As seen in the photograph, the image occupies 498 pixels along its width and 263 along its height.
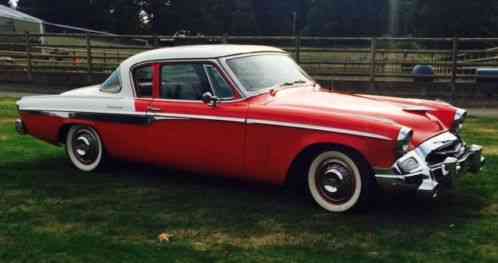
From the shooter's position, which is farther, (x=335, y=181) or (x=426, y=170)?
(x=335, y=181)

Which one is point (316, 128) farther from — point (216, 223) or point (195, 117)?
point (195, 117)

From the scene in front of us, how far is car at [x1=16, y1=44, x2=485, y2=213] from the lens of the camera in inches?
168

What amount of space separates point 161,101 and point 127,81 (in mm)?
592

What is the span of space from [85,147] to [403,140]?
12.2ft

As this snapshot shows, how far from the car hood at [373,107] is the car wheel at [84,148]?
2289 millimetres

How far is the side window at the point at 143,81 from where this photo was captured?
5.59 meters

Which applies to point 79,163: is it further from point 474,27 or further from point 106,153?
point 474,27

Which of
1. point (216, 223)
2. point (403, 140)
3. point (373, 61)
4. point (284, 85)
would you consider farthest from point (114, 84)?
point (373, 61)

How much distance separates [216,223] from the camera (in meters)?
4.39

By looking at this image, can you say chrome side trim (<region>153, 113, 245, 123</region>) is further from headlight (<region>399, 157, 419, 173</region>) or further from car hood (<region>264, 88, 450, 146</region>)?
headlight (<region>399, 157, 419, 173</region>)

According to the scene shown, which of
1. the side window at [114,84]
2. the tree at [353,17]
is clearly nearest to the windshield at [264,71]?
the side window at [114,84]

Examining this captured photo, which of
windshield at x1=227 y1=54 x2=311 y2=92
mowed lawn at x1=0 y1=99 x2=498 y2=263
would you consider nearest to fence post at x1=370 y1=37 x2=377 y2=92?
mowed lawn at x1=0 y1=99 x2=498 y2=263

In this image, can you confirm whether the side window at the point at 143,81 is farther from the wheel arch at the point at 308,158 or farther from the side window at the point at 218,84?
the wheel arch at the point at 308,158

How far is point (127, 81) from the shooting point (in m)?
5.75
